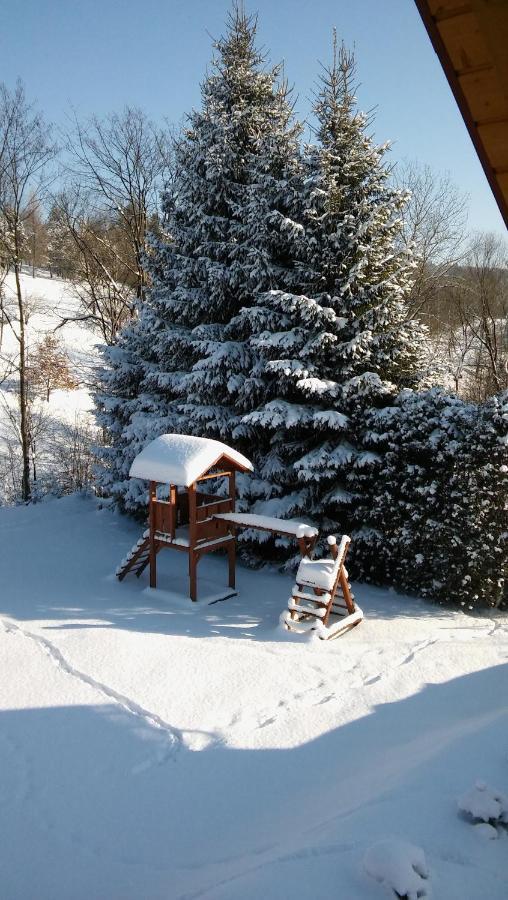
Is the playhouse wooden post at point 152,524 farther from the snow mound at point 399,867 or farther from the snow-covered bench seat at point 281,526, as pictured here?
the snow mound at point 399,867

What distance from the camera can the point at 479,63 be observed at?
73.4 inches

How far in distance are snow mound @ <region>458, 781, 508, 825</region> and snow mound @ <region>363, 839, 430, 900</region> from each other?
574 mm

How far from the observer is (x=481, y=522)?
28.8 ft

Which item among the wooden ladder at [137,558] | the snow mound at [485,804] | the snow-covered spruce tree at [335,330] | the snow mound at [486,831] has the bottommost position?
the wooden ladder at [137,558]

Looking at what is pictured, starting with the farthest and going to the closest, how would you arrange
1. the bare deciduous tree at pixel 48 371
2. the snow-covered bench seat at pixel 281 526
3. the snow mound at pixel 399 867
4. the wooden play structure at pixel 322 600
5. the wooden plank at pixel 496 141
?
1. the bare deciduous tree at pixel 48 371
2. the snow-covered bench seat at pixel 281 526
3. the wooden play structure at pixel 322 600
4. the snow mound at pixel 399 867
5. the wooden plank at pixel 496 141

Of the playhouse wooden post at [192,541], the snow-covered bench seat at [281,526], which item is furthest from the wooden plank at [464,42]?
A: the playhouse wooden post at [192,541]

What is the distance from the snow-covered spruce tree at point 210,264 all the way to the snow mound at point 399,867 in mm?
8571

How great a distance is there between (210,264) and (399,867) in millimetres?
10562

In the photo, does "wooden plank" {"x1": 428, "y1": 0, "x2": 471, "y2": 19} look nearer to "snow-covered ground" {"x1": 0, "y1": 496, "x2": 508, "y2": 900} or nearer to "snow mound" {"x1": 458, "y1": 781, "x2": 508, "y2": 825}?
"snow-covered ground" {"x1": 0, "y1": 496, "x2": 508, "y2": 900}

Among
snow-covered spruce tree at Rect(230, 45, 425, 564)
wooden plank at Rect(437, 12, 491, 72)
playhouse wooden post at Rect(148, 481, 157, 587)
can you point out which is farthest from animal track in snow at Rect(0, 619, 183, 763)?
wooden plank at Rect(437, 12, 491, 72)

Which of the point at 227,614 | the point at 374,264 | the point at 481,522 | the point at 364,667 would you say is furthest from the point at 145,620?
the point at 374,264

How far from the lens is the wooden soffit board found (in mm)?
1755

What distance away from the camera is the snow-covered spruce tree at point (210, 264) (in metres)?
11.0

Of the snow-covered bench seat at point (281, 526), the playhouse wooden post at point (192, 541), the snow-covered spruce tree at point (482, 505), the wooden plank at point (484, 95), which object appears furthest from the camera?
the playhouse wooden post at point (192, 541)
